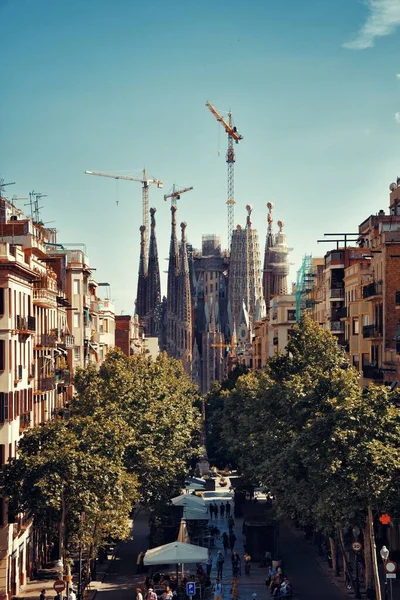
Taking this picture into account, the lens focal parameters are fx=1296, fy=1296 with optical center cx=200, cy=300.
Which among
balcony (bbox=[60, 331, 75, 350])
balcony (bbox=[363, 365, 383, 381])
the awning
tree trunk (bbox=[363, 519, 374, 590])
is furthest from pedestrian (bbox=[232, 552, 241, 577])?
balcony (bbox=[60, 331, 75, 350])

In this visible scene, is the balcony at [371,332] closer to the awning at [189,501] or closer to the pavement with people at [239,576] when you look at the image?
the pavement with people at [239,576]

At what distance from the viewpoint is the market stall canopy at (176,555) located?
6197 cm

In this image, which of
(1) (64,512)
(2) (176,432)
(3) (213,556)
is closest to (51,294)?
(2) (176,432)

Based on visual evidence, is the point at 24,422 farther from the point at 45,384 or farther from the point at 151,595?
the point at 151,595

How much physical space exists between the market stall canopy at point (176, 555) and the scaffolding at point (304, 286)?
70779 mm

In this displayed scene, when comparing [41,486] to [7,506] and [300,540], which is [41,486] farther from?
[300,540]

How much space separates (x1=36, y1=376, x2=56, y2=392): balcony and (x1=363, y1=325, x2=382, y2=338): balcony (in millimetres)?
22765

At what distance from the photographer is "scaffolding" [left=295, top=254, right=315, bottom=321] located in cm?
13512

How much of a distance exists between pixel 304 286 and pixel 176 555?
7819 cm

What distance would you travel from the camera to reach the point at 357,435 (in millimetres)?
57094

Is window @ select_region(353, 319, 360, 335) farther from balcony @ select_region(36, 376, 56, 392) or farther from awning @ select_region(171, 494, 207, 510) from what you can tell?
balcony @ select_region(36, 376, 56, 392)

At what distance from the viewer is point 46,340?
79062 mm

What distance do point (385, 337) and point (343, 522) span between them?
3046 cm

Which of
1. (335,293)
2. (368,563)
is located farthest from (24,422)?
(335,293)
